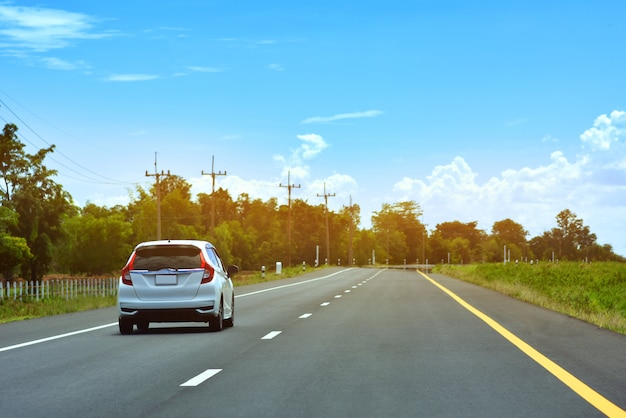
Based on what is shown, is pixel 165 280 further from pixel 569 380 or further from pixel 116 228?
pixel 116 228

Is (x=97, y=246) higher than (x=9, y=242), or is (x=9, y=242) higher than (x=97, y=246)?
(x=97, y=246)

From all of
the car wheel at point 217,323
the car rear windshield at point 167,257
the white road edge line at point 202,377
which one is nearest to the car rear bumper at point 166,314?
the car wheel at point 217,323

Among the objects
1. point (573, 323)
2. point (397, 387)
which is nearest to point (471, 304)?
point (573, 323)

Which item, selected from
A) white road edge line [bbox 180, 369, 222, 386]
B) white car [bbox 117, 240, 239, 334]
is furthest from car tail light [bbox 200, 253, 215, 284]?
white road edge line [bbox 180, 369, 222, 386]

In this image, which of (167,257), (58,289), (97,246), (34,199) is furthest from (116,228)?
(167,257)

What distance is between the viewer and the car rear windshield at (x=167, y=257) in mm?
17516

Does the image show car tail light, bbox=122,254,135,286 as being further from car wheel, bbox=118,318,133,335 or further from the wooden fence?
the wooden fence

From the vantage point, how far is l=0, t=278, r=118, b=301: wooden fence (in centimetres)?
3092

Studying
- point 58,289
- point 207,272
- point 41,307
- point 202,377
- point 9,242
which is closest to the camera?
point 202,377

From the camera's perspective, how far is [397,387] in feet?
32.4

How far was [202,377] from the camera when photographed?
1080cm

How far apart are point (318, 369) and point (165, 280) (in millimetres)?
6437

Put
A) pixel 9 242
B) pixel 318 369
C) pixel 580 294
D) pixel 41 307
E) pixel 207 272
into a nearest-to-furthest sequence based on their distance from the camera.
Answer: pixel 318 369, pixel 207 272, pixel 41 307, pixel 580 294, pixel 9 242

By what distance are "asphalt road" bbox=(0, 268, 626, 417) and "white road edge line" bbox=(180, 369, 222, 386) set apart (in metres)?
0.01
